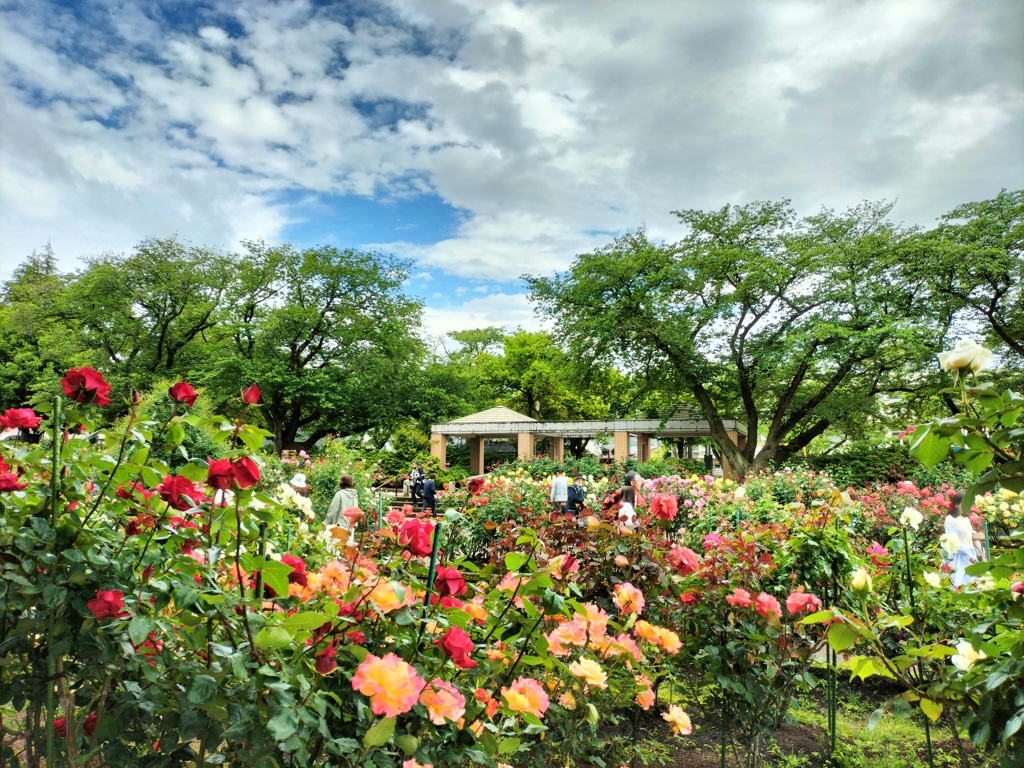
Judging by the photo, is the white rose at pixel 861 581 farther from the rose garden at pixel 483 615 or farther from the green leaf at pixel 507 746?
the green leaf at pixel 507 746

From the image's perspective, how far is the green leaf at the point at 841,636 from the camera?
1308 mm

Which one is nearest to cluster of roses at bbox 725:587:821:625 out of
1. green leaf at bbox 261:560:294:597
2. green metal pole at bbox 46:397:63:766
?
green leaf at bbox 261:560:294:597

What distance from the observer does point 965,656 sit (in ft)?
4.71

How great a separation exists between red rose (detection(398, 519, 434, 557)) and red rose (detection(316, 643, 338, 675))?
0.27m

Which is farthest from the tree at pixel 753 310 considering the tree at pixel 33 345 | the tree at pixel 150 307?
the tree at pixel 33 345

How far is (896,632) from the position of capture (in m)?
3.22

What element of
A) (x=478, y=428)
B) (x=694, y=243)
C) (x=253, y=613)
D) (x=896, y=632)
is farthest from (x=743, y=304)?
(x=253, y=613)

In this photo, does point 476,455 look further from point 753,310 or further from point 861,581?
point 861,581

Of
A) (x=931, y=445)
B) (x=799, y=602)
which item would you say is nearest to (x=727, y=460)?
(x=799, y=602)

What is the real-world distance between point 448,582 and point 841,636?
89 centimetres

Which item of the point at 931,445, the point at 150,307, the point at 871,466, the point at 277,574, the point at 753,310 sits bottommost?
the point at 871,466

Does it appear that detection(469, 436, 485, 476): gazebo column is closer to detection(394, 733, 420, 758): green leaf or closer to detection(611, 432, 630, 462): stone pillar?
detection(611, 432, 630, 462): stone pillar

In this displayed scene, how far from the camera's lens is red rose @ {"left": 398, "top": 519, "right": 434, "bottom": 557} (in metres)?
1.32

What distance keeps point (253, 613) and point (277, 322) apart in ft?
82.3
